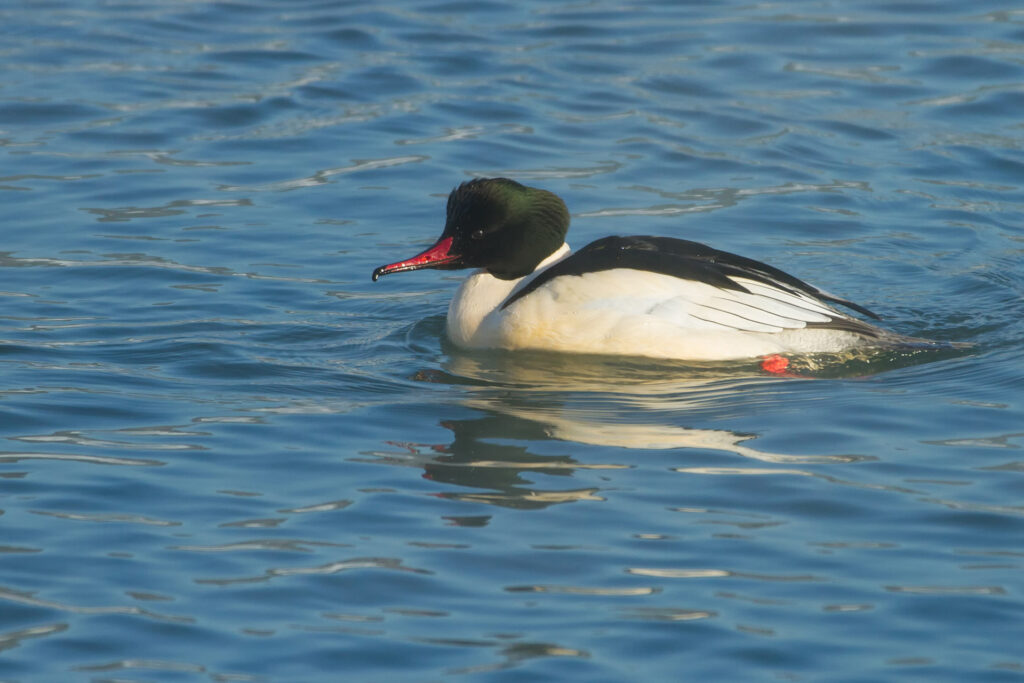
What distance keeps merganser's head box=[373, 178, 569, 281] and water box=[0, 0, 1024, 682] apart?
2.09 ft

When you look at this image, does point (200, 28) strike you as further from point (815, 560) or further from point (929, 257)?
point (815, 560)

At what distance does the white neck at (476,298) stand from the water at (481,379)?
28 centimetres

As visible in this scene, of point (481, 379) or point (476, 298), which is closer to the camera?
point (481, 379)

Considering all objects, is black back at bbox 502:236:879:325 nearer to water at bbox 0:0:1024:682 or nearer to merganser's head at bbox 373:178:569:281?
merganser's head at bbox 373:178:569:281

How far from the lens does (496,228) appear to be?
9.34 m

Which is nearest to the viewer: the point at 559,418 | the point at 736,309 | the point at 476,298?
the point at 559,418

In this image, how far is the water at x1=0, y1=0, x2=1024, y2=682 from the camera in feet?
18.6

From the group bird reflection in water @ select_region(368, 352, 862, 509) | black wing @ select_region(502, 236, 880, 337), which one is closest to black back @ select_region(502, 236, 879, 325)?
black wing @ select_region(502, 236, 880, 337)

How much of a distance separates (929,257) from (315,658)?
699cm

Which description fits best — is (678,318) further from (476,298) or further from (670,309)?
(476,298)

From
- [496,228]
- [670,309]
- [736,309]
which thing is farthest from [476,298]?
[736,309]

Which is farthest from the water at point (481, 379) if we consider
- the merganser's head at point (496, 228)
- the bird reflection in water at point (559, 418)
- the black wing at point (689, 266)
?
the merganser's head at point (496, 228)

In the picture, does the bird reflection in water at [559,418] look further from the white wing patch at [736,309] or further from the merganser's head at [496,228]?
the merganser's head at [496,228]

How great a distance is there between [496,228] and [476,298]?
0.46m
